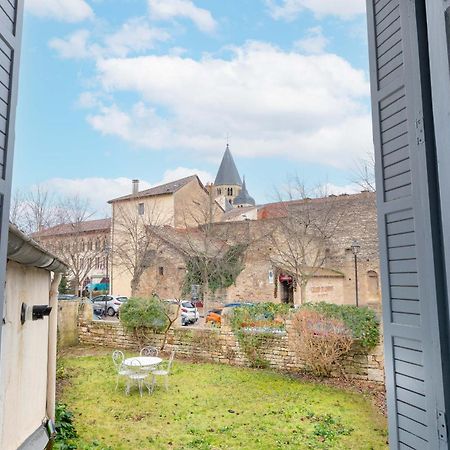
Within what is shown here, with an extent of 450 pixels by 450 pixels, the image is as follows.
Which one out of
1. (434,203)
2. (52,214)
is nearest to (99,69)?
(434,203)

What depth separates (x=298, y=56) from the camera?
36.8ft

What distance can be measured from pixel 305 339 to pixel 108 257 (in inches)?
687

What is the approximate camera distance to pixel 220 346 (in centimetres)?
967

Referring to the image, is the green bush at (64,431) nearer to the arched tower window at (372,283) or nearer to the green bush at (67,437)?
the green bush at (67,437)

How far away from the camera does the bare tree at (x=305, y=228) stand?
17656mm

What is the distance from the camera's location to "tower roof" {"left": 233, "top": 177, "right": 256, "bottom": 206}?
54522 millimetres

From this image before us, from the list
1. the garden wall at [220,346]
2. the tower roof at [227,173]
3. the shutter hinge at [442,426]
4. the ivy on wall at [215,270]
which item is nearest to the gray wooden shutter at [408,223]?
the shutter hinge at [442,426]

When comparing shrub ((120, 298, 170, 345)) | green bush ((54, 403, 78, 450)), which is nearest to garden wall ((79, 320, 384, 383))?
shrub ((120, 298, 170, 345))

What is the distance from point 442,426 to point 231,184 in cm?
5439

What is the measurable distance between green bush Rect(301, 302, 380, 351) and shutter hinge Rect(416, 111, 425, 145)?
275 inches

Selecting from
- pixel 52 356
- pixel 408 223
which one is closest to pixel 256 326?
pixel 52 356

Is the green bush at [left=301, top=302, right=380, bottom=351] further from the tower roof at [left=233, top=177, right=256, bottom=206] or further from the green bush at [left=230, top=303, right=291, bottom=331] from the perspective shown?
the tower roof at [left=233, top=177, right=256, bottom=206]

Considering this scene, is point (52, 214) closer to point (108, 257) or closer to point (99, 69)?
point (108, 257)

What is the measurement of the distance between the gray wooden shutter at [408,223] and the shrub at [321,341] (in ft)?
20.8
